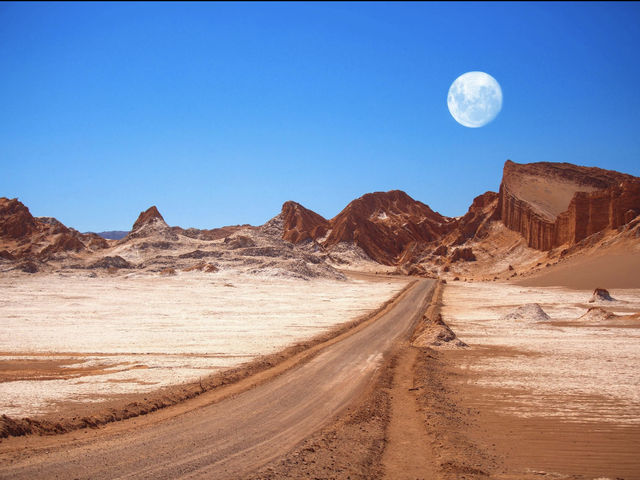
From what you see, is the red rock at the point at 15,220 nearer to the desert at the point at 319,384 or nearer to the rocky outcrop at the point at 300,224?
the desert at the point at 319,384

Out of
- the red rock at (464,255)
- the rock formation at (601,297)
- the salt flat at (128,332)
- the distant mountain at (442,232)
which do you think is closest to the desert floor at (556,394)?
the salt flat at (128,332)

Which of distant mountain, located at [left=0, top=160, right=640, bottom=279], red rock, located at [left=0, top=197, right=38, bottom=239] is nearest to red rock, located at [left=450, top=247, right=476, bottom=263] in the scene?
distant mountain, located at [left=0, top=160, right=640, bottom=279]

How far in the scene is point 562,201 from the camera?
11231cm

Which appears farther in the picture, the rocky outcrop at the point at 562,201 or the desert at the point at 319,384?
the rocky outcrop at the point at 562,201

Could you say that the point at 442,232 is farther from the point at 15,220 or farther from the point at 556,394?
the point at 556,394

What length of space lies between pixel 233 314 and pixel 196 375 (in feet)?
75.7

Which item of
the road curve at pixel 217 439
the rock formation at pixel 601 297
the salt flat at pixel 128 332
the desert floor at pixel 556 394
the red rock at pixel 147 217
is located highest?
the red rock at pixel 147 217

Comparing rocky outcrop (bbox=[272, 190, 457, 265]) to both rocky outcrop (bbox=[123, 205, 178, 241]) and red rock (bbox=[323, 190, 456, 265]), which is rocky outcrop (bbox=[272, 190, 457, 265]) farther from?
rocky outcrop (bbox=[123, 205, 178, 241])

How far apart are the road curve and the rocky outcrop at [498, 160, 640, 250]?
265ft

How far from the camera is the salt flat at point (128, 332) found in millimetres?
15547

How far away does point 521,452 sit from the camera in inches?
387

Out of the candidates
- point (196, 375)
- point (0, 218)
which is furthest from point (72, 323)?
point (0, 218)

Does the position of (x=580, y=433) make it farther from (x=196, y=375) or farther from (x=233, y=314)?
(x=233, y=314)

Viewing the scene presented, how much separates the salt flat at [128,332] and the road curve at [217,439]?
3.37 metres
